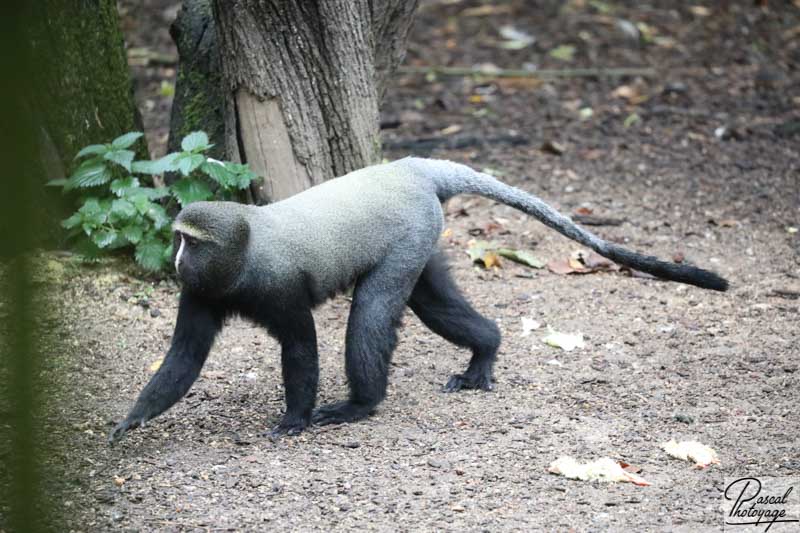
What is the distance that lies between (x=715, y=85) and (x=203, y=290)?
7678mm

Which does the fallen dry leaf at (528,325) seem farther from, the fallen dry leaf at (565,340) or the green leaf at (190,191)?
the green leaf at (190,191)

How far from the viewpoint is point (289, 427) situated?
4520 mm

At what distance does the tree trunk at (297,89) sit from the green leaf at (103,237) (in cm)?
90

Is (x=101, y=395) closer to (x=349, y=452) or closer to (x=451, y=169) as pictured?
(x=349, y=452)

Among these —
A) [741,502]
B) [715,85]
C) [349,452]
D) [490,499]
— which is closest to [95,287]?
[349,452]

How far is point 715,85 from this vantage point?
10.1 meters

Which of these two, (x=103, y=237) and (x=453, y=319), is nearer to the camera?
(x=453, y=319)

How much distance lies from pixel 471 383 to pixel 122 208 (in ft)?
7.91

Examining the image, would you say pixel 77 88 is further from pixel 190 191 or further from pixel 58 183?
pixel 190 191

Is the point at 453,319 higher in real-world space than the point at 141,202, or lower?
lower
